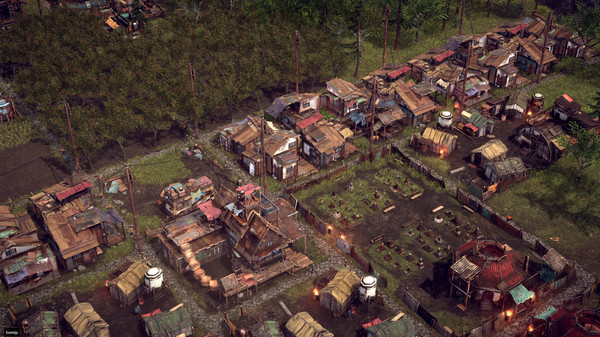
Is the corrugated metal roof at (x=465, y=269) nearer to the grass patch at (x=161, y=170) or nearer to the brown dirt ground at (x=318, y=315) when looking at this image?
the brown dirt ground at (x=318, y=315)

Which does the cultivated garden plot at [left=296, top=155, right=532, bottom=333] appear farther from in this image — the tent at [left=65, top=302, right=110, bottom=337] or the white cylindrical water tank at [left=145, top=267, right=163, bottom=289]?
the tent at [left=65, top=302, right=110, bottom=337]

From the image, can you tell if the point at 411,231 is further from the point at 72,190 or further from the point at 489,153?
the point at 72,190

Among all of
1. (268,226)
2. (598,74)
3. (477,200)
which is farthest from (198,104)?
(598,74)

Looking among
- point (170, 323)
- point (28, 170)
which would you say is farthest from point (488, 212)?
point (28, 170)

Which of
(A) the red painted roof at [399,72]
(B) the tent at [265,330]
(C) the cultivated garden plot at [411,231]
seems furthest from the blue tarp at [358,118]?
(B) the tent at [265,330]

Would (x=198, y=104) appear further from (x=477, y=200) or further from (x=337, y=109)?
(x=477, y=200)
